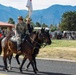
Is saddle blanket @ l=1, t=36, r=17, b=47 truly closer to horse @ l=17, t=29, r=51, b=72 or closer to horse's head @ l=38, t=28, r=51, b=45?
horse @ l=17, t=29, r=51, b=72

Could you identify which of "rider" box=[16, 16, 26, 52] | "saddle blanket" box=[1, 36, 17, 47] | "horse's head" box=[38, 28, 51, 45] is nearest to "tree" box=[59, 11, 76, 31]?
"saddle blanket" box=[1, 36, 17, 47]

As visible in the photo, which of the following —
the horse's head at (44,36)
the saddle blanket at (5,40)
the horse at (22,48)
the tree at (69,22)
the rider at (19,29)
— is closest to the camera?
the horse's head at (44,36)

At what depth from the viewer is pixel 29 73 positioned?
1379cm

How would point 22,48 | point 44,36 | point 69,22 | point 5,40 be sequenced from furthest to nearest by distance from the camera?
point 69,22 < point 5,40 < point 22,48 < point 44,36

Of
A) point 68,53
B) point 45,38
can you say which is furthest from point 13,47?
point 68,53

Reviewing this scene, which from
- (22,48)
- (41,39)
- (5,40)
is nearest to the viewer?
(41,39)

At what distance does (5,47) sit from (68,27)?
95.4 m

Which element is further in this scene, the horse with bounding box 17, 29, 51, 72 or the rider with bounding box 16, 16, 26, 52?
the rider with bounding box 16, 16, 26, 52

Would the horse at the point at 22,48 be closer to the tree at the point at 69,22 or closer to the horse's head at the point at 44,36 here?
the horse's head at the point at 44,36

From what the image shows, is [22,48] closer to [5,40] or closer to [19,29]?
[19,29]

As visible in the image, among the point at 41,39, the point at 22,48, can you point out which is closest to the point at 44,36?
the point at 41,39

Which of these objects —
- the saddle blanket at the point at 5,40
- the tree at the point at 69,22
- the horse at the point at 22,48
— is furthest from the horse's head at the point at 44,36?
the tree at the point at 69,22

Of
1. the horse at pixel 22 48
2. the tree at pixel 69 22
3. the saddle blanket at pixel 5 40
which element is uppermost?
the saddle blanket at pixel 5 40

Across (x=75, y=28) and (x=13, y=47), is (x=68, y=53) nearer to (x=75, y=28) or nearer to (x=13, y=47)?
(x=13, y=47)
